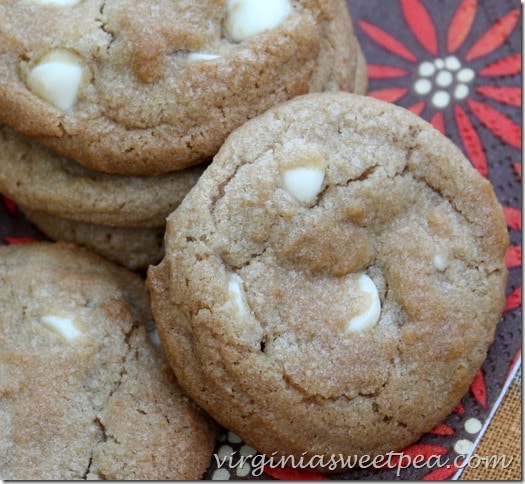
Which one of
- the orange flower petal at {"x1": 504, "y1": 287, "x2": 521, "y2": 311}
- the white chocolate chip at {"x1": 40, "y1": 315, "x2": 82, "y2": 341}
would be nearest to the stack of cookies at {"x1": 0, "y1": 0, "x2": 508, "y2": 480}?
the white chocolate chip at {"x1": 40, "y1": 315, "x2": 82, "y2": 341}

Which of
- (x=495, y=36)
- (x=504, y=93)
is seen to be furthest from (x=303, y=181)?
(x=495, y=36)

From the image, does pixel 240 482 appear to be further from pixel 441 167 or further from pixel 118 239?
pixel 441 167

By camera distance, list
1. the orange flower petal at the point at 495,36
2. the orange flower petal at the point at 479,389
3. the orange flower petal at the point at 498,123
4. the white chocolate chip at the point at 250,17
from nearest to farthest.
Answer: the white chocolate chip at the point at 250,17, the orange flower petal at the point at 479,389, the orange flower petal at the point at 498,123, the orange flower petal at the point at 495,36

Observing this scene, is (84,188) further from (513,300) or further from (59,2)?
(513,300)

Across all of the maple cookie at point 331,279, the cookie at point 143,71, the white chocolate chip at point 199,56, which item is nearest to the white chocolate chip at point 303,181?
the maple cookie at point 331,279

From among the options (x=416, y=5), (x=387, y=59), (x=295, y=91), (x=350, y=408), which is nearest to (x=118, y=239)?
(x=295, y=91)

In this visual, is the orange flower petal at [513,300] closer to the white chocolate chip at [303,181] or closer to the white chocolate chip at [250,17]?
the white chocolate chip at [303,181]

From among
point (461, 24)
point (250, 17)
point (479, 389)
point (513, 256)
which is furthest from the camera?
point (461, 24)
